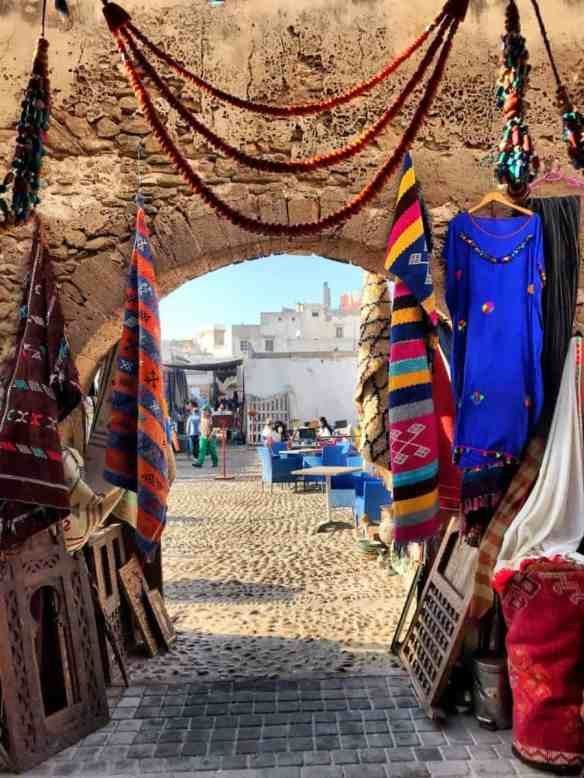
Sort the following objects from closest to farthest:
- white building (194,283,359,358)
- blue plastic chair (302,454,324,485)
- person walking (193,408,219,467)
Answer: blue plastic chair (302,454,324,485) → person walking (193,408,219,467) → white building (194,283,359,358)

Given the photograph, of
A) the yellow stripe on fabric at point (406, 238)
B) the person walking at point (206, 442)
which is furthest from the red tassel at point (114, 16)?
the person walking at point (206, 442)

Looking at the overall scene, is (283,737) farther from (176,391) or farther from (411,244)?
(176,391)

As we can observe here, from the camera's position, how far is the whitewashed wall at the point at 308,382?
23.0m

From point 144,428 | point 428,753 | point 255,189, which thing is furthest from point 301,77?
point 428,753

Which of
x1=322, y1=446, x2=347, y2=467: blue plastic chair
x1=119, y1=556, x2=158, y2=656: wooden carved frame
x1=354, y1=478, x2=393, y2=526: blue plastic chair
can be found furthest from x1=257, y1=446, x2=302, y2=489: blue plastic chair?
x1=119, y1=556, x2=158, y2=656: wooden carved frame

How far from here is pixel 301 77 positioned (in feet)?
12.2

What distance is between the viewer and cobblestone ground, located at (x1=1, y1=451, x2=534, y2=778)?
116 inches

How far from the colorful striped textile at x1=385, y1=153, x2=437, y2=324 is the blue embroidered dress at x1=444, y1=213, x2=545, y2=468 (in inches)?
8.4

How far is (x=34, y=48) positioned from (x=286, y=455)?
8.72 m

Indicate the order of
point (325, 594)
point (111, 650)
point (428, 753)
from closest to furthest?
1. point (428, 753)
2. point (111, 650)
3. point (325, 594)

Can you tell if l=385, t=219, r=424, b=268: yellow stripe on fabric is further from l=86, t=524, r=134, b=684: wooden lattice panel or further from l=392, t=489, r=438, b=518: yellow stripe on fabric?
l=86, t=524, r=134, b=684: wooden lattice panel

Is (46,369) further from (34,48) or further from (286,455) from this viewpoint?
(286,455)

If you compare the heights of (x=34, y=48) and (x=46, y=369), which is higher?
(x=34, y=48)

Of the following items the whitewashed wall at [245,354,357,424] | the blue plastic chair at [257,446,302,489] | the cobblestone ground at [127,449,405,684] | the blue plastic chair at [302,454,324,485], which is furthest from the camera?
the whitewashed wall at [245,354,357,424]
